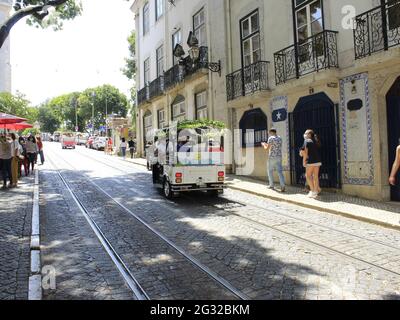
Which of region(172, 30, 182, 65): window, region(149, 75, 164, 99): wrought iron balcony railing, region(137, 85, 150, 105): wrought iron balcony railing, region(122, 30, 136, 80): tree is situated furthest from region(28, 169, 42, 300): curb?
region(122, 30, 136, 80): tree

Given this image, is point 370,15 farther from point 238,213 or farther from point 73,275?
point 73,275

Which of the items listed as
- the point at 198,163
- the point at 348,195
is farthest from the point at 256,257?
the point at 348,195

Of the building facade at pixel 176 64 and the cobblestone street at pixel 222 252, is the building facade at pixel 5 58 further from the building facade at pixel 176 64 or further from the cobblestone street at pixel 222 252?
the cobblestone street at pixel 222 252

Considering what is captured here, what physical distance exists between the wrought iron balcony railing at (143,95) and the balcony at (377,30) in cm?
1806

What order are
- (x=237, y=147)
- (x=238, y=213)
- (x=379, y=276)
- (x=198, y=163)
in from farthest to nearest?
(x=237, y=147) → (x=198, y=163) → (x=238, y=213) → (x=379, y=276)

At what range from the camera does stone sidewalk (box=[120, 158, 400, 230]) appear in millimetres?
8000

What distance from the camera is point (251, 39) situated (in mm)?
15734

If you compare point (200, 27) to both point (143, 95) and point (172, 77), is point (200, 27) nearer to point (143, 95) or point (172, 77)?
point (172, 77)

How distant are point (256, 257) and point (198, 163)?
208 inches

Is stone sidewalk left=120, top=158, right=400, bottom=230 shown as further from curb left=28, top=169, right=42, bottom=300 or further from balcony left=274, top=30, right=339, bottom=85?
curb left=28, top=169, right=42, bottom=300

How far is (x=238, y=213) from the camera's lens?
895cm

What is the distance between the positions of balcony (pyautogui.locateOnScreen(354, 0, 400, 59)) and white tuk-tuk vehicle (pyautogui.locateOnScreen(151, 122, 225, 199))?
4330 mm

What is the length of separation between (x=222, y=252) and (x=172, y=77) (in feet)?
57.6

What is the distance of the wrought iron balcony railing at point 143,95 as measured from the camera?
2733 cm
